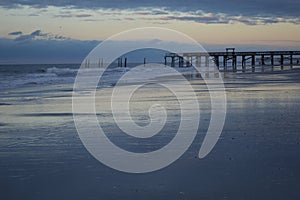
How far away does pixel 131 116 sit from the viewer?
39.8ft

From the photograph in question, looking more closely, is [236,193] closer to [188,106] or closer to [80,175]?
[80,175]

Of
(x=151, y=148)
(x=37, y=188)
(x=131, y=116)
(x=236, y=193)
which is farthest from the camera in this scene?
(x=131, y=116)

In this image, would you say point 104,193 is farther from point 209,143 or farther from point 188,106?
point 188,106

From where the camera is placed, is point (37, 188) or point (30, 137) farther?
point (30, 137)

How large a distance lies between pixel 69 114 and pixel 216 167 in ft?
24.2

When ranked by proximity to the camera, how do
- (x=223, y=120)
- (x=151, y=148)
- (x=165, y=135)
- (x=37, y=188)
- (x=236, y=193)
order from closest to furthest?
(x=236, y=193) < (x=37, y=188) < (x=151, y=148) < (x=165, y=135) < (x=223, y=120)

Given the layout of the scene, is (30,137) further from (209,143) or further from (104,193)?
(104,193)

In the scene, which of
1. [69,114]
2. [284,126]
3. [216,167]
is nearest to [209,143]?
[216,167]

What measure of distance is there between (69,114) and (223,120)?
4597 mm

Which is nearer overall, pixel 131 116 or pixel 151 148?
pixel 151 148

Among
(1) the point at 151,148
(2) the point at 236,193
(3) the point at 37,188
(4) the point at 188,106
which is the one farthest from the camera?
(4) the point at 188,106

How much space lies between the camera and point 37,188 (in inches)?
211

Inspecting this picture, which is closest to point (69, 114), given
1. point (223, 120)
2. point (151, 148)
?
point (223, 120)

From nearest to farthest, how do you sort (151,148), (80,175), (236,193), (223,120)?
(236,193)
(80,175)
(151,148)
(223,120)
